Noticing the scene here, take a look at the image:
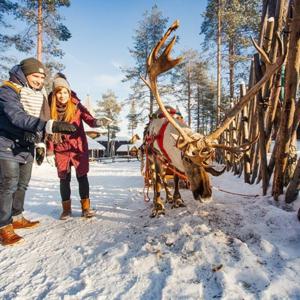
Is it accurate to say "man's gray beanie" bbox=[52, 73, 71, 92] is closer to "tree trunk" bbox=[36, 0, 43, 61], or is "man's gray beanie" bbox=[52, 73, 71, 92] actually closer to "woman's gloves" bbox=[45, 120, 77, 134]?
"woman's gloves" bbox=[45, 120, 77, 134]

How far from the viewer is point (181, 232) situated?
8.38 ft

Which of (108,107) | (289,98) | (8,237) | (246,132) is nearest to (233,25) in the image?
(246,132)

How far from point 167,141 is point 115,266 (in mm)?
1717

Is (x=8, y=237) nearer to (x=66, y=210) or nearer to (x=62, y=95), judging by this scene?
(x=66, y=210)

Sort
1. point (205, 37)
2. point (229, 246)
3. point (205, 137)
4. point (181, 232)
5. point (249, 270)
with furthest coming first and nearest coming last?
1. point (205, 37)
2. point (205, 137)
3. point (181, 232)
4. point (229, 246)
5. point (249, 270)

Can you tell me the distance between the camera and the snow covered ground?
5.82ft

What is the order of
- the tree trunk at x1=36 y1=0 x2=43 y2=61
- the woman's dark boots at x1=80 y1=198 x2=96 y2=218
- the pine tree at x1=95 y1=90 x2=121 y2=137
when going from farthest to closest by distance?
the pine tree at x1=95 y1=90 x2=121 y2=137 < the tree trunk at x1=36 y1=0 x2=43 y2=61 < the woman's dark boots at x1=80 y1=198 x2=96 y2=218

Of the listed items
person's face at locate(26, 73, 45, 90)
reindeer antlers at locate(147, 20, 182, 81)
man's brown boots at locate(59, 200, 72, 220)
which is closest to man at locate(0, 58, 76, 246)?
person's face at locate(26, 73, 45, 90)

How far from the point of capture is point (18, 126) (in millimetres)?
2730

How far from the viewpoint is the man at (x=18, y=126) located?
2.74 metres

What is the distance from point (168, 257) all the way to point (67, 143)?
2.18 m

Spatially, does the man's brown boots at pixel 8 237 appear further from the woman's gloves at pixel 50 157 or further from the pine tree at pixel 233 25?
the pine tree at pixel 233 25

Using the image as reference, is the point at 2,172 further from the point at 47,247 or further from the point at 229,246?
the point at 229,246

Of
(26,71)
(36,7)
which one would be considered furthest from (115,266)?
(36,7)
